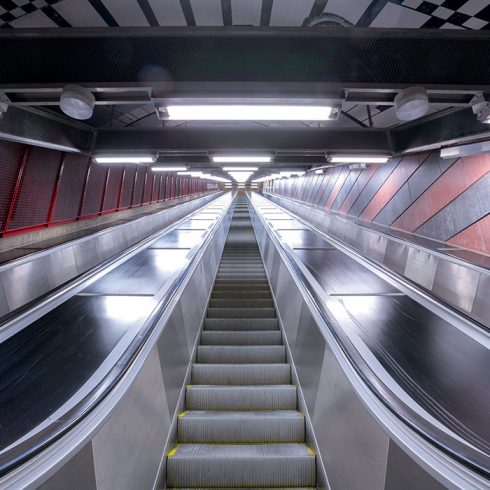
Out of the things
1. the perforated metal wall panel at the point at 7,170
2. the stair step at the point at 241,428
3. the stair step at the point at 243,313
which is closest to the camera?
the stair step at the point at 241,428

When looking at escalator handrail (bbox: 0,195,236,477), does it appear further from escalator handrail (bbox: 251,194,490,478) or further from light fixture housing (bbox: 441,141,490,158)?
light fixture housing (bbox: 441,141,490,158)

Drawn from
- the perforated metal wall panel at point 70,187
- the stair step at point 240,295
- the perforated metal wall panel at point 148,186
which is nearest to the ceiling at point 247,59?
the stair step at point 240,295

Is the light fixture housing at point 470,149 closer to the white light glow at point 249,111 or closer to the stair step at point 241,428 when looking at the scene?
the white light glow at point 249,111

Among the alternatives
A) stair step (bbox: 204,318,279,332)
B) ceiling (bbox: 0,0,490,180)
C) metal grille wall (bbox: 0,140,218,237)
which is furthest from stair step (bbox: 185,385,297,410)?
metal grille wall (bbox: 0,140,218,237)

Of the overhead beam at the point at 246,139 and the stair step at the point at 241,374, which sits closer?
the stair step at the point at 241,374

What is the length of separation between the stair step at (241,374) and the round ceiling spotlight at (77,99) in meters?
2.53

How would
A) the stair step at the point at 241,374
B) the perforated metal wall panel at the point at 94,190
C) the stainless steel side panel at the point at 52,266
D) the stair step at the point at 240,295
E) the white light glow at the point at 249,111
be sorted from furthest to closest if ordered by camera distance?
the perforated metal wall panel at the point at 94,190
the stair step at the point at 240,295
the stainless steel side panel at the point at 52,266
the stair step at the point at 241,374
the white light glow at the point at 249,111

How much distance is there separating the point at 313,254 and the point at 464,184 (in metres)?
2.92

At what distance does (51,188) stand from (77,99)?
17.6 feet

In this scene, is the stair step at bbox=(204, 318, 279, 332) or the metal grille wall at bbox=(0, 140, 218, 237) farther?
the metal grille wall at bbox=(0, 140, 218, 237)

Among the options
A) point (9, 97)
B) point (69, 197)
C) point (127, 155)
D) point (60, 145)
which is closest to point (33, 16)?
point (9, 97)

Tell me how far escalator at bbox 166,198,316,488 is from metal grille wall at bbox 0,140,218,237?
4334 mm

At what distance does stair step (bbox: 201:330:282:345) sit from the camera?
3627 mm

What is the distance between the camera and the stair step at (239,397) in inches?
104
